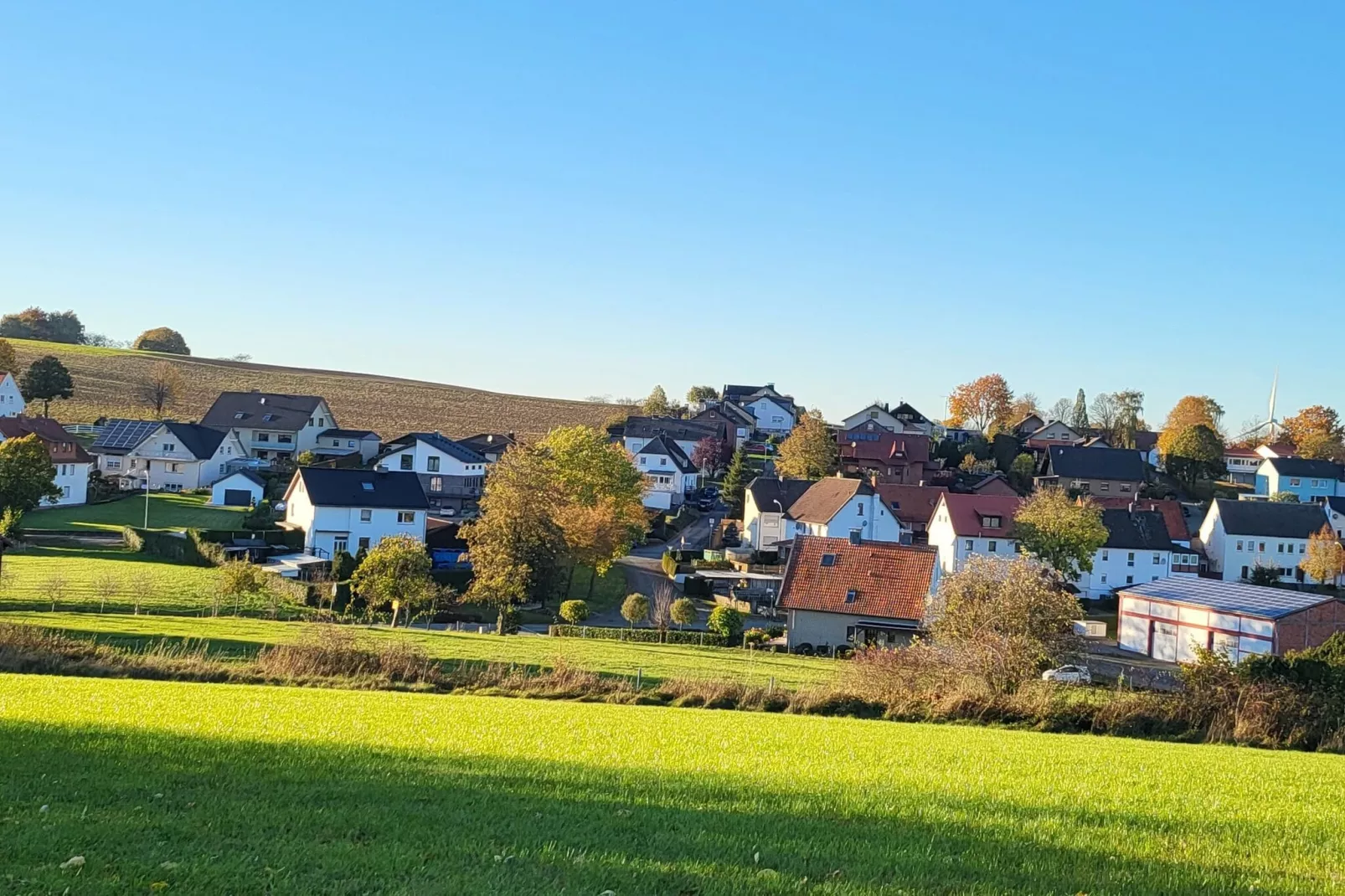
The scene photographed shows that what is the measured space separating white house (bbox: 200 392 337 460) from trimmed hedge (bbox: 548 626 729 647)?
5965cm

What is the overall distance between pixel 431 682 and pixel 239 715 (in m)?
8.60

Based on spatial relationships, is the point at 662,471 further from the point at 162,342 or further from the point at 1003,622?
the point at 162,342

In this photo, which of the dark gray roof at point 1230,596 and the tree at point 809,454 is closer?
the dark gray roof at point 1230,596

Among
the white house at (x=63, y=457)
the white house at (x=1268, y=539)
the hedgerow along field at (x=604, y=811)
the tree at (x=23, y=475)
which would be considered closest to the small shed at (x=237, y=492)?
the white house at (x=63, y=457)

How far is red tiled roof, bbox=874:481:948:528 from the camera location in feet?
252

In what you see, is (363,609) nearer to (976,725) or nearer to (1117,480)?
(976,725)

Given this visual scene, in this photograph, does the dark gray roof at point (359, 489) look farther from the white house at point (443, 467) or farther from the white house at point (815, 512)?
the white house at point (815, 512)

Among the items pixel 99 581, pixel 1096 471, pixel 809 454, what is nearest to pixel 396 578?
pixel 99 581

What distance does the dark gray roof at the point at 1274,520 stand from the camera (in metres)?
71.8

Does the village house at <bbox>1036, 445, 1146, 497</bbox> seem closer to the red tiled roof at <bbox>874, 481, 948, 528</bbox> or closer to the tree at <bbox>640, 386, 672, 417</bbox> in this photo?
the red tiled roof at <bbox>874, 481, 948, 528</bbox>

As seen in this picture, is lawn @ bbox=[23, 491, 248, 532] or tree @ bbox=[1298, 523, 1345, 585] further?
tree @ bbox=[1298, 523, 1345, 585]

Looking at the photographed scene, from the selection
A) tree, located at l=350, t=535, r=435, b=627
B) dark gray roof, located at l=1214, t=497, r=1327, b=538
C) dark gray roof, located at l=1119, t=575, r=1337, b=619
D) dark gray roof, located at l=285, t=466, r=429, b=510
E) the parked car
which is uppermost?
dark gray roof, located at l=1214, t=497, r=1327, b=538

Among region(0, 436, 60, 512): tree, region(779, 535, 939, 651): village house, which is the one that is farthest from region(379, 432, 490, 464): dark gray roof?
region(779, 535, 939, 651): village house

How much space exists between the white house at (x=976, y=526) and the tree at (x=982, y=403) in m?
68.3
